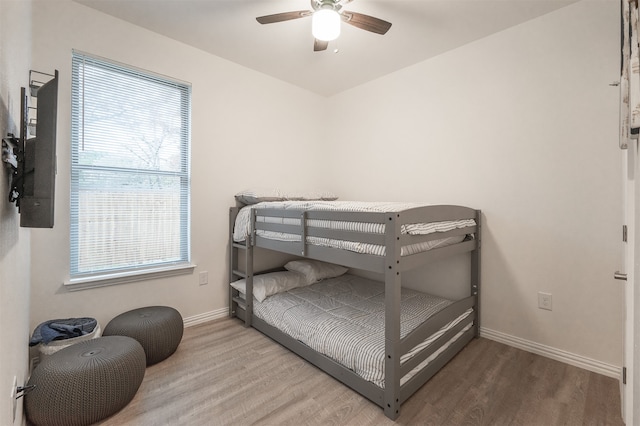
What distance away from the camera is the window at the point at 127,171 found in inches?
77.7

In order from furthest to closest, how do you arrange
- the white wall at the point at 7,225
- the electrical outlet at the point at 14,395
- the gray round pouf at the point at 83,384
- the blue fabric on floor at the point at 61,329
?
1. the blue fabric on floor at the point at 61,329
2. the gray round pouf at the point at 83,384
3. the electrical outlet at the point at 14,395
4. the white wall at the point at 7,225

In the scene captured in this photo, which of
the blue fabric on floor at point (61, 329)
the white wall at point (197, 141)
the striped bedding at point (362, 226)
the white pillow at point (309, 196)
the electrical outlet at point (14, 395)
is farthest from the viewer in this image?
the white pillow at point (309, 196)

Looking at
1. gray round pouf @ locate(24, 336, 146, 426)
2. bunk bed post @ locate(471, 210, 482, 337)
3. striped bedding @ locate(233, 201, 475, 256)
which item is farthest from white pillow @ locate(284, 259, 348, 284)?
gray round pouf @ locate(24, 336, 146, 426)

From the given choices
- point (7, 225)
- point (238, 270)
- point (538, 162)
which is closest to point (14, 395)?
point (7, 225)

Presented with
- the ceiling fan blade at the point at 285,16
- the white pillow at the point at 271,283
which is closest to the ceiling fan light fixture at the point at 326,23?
the ceiling fan blade at the point at 285,16

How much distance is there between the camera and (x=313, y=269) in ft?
9.25

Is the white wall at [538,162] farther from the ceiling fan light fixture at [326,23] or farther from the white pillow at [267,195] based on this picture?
the ceiling fan light fixture at [326,23]

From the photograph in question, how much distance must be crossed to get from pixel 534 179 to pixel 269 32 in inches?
90.4

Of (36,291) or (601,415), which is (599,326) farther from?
(36,291)

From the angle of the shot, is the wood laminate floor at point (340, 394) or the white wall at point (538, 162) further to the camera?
the white wall at point (538, 162)

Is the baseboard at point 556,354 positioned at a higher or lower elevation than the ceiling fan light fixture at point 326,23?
lower

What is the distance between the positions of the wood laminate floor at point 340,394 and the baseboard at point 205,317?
42cm

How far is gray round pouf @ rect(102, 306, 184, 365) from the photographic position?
5.93ft

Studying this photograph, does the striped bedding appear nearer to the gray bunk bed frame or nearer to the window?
the gray bunk bed frame
